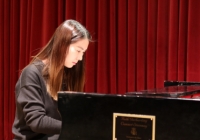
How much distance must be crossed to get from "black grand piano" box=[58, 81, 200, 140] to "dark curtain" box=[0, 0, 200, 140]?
1275mm

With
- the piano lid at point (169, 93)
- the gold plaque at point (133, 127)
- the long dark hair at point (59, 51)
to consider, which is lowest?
the gold plaque at point (133, 127)

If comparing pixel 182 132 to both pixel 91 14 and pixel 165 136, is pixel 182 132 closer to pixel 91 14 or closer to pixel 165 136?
pixel 165 136

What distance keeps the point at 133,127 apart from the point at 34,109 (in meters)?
0.49

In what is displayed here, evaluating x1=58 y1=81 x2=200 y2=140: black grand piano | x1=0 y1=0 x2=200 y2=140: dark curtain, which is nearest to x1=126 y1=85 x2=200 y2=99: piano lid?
x1=58 y1=81 x2=200 y2=140: black grand piano

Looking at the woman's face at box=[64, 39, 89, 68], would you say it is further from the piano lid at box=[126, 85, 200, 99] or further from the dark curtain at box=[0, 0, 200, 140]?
the dark curtain at box=[0, 0, 200, 140]

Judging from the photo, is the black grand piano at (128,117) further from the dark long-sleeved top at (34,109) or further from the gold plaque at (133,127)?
the dark long-sleeved top at (34,109)

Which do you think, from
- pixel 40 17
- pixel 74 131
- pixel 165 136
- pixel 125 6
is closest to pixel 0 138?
pixel 40 17

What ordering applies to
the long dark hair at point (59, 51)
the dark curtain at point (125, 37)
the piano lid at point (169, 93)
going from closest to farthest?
the piano lid at point (169, 93) < the long dark hair at point (59, 51) < the dark curtain at point (125, 37)

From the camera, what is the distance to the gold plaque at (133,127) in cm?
123

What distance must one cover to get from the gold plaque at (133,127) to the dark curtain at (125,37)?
143 centimetres

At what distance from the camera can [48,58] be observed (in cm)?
172

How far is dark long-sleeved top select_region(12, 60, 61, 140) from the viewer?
1489 mm

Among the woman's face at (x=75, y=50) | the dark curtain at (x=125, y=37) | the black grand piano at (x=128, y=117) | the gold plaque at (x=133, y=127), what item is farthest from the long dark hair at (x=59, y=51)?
the dark curtain at (x=125, y=37)

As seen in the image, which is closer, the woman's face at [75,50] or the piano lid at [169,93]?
the piano lid at [169,93]
